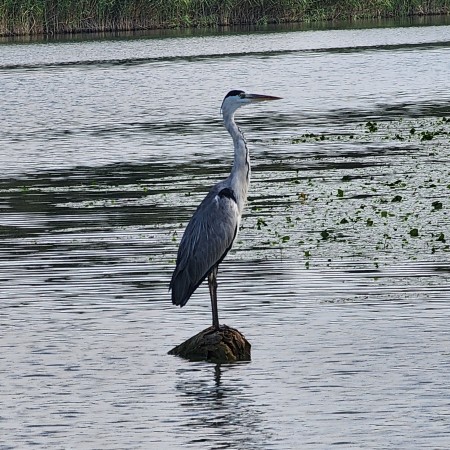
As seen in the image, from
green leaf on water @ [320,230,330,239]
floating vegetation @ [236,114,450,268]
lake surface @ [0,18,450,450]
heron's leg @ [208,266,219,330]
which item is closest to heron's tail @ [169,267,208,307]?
heron's leg @ [208,266,219,330]

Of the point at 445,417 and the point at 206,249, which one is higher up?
the point at 206,249

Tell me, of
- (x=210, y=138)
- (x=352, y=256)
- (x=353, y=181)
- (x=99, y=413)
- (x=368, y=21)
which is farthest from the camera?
(x=368, y=21)

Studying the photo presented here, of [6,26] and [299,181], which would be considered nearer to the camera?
[299,181]

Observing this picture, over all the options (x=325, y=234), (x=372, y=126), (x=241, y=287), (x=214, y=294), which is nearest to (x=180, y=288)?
(x=214, y=294)

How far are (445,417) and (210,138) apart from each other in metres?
18.6

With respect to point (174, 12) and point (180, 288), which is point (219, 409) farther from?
point (174, 12)

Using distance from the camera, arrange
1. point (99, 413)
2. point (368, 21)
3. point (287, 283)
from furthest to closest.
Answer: point (368, 21) < point (287, 283) < point (99, 413)

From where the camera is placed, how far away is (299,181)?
2017cm

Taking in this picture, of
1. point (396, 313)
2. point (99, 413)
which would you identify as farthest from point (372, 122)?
point (99, 413)

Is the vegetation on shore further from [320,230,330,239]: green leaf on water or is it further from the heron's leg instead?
the heron's leg

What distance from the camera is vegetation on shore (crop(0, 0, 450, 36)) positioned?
59344 mm

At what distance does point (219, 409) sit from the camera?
9.88 metres

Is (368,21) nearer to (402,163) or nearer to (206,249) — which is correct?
(402,163)

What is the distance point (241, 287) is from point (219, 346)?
92.7 inches
